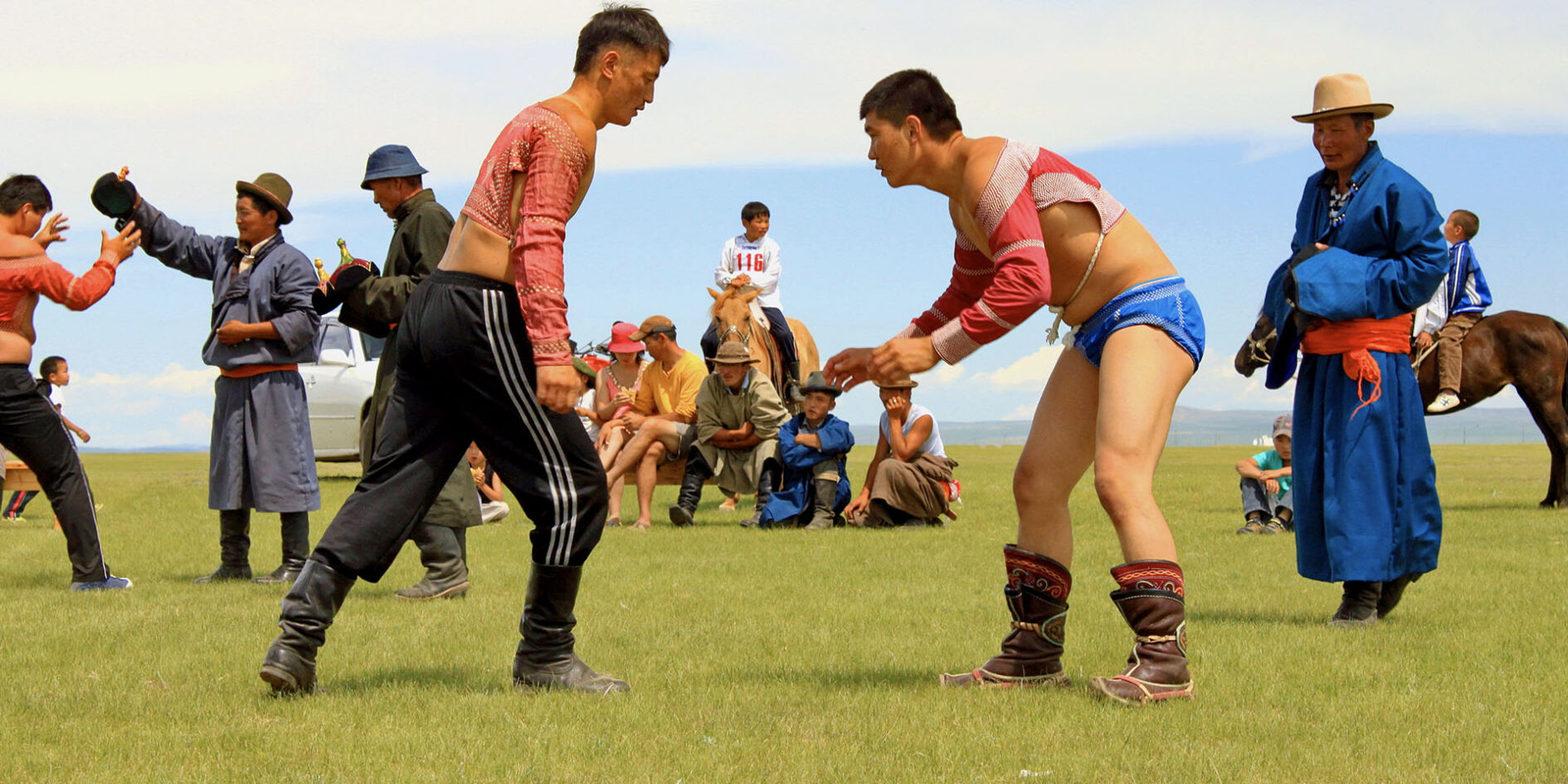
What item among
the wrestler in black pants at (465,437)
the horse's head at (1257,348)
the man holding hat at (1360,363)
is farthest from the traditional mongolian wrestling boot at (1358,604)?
the wrestler in black pants at (465,437)

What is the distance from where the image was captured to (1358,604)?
659cm

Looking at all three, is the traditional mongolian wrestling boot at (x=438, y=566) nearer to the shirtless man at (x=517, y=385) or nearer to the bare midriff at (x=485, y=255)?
the shirtless man at (x=517, y=385)

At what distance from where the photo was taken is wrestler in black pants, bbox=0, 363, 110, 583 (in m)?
7.98

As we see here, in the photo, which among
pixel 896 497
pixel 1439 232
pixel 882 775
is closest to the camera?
pixel 882 775

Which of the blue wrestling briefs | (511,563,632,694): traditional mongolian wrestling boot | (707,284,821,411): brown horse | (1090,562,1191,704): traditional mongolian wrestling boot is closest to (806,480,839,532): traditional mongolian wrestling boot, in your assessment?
(707,284,821,411): brown horse

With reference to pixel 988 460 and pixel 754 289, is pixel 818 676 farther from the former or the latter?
pixel 988 460

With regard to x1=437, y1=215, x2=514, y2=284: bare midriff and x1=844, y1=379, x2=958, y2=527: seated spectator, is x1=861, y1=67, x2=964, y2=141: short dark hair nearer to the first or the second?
x1=437, y1=215, x2=514, y2=284: bare midriff

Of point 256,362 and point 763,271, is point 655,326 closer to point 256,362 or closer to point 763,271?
point 763,271

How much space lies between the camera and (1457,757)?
12.7 ft

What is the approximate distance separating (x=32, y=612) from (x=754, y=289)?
344 inches

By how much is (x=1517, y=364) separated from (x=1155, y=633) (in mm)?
12847

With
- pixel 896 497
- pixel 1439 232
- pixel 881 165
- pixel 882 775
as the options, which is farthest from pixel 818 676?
pixel 896 497

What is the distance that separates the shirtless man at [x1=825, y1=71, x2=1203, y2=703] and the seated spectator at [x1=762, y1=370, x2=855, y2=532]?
23.9 feet

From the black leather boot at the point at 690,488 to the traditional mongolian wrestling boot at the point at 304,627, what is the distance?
749cm
